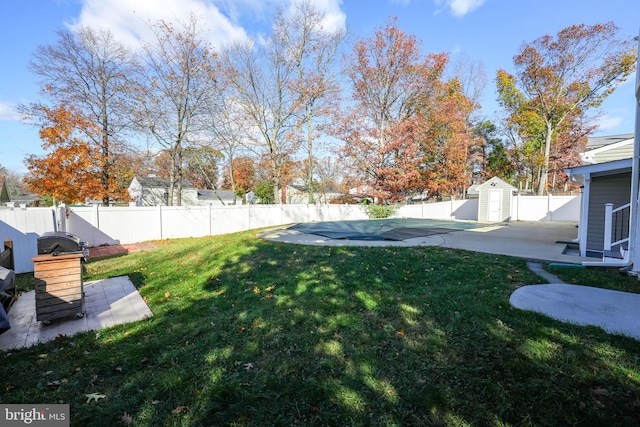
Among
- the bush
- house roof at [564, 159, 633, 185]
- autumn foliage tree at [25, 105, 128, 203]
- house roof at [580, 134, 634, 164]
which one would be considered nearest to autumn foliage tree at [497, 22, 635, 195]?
the bush

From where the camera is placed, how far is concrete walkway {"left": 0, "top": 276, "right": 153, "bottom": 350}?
3072 mm

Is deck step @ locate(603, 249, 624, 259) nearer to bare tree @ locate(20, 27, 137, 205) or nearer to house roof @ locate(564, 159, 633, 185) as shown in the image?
house roof @ locate(564, 159, 633, 185)

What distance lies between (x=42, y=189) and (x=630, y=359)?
17.6m

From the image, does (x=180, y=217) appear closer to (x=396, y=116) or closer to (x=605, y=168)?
(x=605, y=168)

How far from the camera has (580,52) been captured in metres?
17.4

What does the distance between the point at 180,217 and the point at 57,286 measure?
25.3 feet

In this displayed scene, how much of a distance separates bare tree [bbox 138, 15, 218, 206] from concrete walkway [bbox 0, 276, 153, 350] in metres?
10.8

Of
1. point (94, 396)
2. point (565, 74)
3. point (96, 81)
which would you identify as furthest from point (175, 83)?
point (565, 74)

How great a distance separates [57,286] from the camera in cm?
337

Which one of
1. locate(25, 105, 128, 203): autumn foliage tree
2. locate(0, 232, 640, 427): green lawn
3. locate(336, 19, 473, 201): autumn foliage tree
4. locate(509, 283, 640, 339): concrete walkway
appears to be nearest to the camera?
locate(0, 232, 640, 427): green lawn

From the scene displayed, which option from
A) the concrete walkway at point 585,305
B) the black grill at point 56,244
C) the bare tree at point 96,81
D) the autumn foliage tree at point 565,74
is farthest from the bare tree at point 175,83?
the autumn foliage tree at point 565,74

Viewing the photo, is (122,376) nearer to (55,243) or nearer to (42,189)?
(55,243)

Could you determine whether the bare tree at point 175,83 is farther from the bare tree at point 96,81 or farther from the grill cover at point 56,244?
the grill cover at point 56,244
